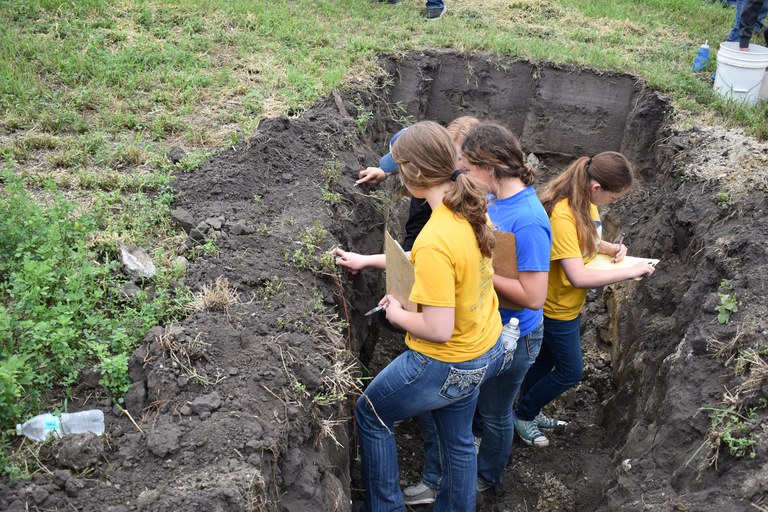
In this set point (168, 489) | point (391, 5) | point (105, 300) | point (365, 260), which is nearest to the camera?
point (168, 489)

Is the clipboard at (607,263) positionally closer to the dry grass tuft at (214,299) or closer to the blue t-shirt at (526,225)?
the blue t-shirt at (526,225)

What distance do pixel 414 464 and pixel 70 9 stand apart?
5936mm

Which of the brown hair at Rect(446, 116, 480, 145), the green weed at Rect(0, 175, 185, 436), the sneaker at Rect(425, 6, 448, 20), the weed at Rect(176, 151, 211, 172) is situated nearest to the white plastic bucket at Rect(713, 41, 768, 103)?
the sneaker at Rect(425, 6, 448, 20)

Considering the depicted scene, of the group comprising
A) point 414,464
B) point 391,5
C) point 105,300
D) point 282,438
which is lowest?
point 414,464

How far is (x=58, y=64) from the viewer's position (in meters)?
6.35

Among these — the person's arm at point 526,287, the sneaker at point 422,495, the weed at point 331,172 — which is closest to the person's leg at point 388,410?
the sneaker at point 422,495

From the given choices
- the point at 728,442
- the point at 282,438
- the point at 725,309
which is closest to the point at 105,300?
the point at 282,438

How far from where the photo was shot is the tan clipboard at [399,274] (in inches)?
129

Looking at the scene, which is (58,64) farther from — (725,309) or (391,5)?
(725,309)

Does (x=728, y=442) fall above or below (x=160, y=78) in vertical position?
below

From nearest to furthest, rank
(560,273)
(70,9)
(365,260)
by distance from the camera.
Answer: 1. (365,260)
2. (560,273)
3. (70,9)

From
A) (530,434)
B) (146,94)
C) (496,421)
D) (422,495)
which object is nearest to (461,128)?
(496,421)

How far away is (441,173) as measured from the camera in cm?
313

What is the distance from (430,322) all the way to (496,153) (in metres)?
1.07
